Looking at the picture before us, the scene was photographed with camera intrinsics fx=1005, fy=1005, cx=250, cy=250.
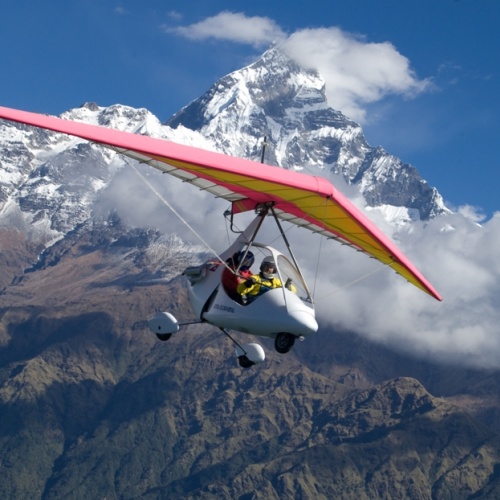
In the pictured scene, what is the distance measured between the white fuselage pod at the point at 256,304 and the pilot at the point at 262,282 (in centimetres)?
29

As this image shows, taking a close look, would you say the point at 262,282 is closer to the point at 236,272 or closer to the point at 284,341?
the point at 236,272

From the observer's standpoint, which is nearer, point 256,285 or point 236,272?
point 256,285

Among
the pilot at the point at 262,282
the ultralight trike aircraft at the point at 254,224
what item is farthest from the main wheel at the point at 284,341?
the pilot at the point at 262,282

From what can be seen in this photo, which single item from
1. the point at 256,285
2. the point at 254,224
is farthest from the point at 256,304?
the point at 254,224

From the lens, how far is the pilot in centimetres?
5031

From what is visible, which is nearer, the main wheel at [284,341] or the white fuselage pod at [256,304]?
the white fuselage pod at [256,304]

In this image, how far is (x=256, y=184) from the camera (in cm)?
4703

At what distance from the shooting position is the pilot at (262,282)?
5031 cm

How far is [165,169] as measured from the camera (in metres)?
48.8

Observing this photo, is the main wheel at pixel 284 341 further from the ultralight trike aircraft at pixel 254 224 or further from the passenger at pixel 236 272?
the passenger at pixel 236 272

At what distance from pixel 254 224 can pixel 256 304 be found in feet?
17.4

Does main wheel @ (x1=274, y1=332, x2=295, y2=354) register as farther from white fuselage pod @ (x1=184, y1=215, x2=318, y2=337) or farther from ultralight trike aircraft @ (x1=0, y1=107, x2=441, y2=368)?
white fuselage pod @ (x1=184, y1=215, x2=318, y2=337)

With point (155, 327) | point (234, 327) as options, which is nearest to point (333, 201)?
point (234, 327)

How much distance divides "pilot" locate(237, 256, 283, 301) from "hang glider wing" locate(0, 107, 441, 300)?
3.45 meters
